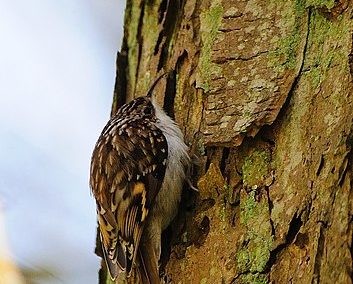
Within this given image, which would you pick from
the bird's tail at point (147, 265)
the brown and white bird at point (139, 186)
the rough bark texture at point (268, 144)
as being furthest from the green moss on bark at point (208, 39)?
the bird's tail at point (147, 265)

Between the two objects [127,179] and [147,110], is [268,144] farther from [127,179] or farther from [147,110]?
[147,110]

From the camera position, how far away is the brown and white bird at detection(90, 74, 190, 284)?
189 cm

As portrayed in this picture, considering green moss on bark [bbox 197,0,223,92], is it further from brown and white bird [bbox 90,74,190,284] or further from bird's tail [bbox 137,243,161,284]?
bird's tail [bbox 137,243,161,284]

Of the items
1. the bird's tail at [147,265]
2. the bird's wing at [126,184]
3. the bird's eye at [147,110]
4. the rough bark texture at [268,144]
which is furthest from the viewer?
the bird's eye at [147,110]

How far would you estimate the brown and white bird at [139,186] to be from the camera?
189 centimetres

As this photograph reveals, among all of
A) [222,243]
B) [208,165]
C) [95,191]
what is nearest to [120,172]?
[95,191]

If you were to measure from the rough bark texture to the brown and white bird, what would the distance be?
0.05 meters

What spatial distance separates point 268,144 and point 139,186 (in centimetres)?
46

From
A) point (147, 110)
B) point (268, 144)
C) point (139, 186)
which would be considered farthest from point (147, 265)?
point (147, 110)

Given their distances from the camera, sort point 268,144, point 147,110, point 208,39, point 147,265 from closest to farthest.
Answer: point 268,144
point 147,265
point 208,39
point 147,110

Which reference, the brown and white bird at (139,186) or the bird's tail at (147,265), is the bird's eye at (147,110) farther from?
the bird's tail at (147,265)

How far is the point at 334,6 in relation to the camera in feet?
5.45

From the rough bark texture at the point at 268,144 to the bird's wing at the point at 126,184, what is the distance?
10 cm

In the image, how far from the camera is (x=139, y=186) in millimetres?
1976
